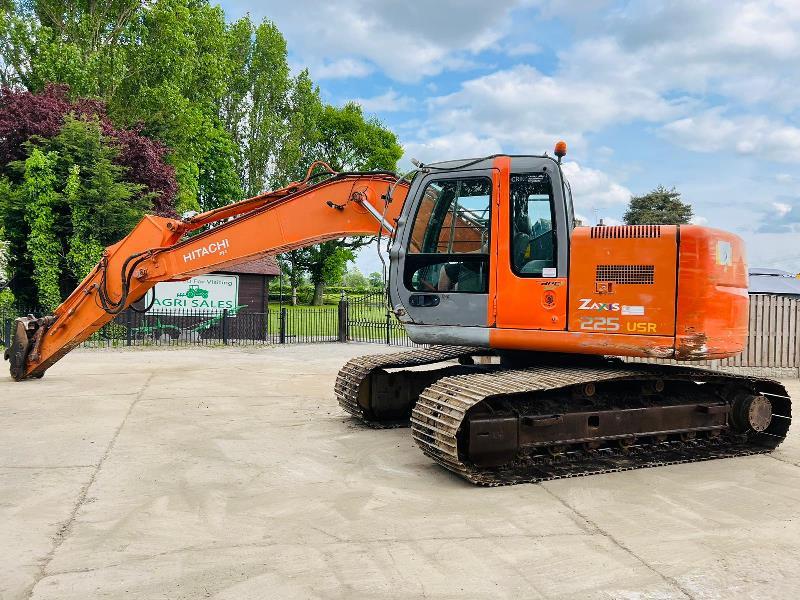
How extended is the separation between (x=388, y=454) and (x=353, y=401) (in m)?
1.28

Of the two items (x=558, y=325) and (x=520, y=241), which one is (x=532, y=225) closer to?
(x=520, y=241)

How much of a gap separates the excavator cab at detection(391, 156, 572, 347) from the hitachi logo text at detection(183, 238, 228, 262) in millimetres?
3007

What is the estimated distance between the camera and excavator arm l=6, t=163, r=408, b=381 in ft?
25.5

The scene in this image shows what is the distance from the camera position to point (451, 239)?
646 cm

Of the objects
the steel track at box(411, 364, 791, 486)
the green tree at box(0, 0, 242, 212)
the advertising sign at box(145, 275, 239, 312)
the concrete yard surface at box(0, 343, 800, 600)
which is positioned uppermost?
the green tree at box(0, 0, 242, 212)

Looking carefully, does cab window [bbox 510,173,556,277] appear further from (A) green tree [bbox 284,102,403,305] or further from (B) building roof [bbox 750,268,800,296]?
(A) green tree [bbox 284,102,403,305]

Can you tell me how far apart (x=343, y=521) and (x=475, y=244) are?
2850 mm

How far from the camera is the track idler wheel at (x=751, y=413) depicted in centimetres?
687

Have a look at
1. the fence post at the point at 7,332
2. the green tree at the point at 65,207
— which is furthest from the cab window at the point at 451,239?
the green tree at the point at 65,207

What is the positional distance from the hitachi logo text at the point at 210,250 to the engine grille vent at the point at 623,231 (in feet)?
15.7

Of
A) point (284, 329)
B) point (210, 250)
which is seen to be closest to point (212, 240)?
point (210, 250)

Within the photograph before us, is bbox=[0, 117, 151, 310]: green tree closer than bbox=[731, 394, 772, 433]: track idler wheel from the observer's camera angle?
No

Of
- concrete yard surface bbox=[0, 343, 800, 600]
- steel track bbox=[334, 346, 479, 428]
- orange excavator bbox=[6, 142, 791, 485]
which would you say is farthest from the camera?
steel track bbox=[334, 346, 479, 428]

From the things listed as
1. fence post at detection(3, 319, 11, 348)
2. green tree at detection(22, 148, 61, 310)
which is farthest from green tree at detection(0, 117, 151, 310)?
fence post at detection(3, 319, 11, 348)
